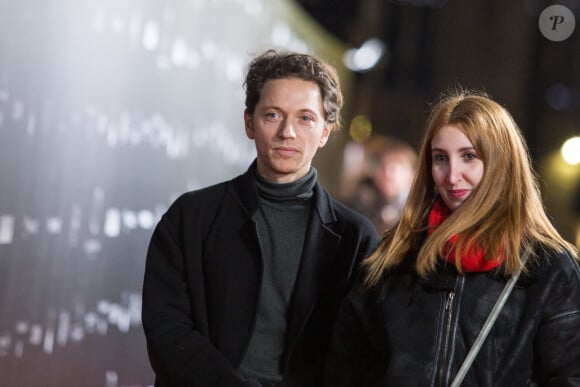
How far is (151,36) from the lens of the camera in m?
3.22

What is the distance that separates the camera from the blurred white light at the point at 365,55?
5547 mm

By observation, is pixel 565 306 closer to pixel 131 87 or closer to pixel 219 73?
pixel 131 87

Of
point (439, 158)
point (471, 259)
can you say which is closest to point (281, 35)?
point (439, 158)

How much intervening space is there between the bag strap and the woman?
16mm

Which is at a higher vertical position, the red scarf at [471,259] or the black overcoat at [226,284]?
the red scarf at [471,259]

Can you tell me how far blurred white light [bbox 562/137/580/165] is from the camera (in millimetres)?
5051

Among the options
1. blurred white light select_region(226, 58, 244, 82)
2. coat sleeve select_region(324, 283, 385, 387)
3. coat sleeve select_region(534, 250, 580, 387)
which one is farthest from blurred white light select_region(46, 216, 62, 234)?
coat sleeve select_region(534, 250, 580, 387)

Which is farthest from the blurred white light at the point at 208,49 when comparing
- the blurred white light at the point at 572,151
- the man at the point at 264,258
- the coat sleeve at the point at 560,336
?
the blurred white light at the point at 572,151

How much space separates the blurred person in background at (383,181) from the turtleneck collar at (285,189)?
2875 millimetres

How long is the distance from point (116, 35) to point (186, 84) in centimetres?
44

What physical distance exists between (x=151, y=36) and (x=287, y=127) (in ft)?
4.56

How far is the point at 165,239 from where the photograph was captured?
2.07 m

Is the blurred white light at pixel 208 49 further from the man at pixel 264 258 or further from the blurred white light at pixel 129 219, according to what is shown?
the man at pixel 264 258

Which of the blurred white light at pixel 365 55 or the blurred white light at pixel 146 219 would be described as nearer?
the blurred white light at pixel 146 219
